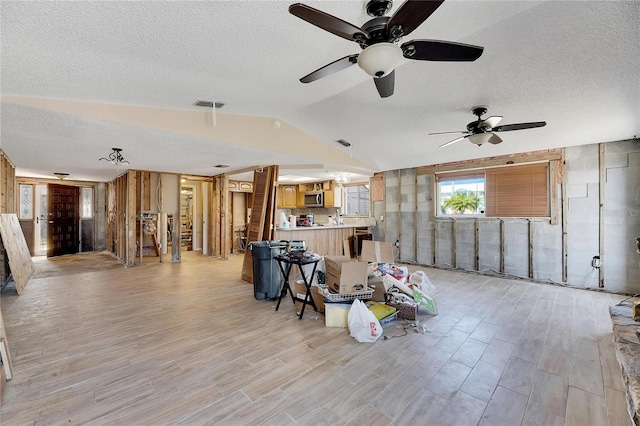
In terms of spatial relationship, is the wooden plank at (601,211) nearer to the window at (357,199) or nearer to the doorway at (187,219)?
the window at (357,199)

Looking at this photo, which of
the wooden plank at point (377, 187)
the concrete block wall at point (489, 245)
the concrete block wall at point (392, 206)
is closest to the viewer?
the concrete block wall at point (489, 245)

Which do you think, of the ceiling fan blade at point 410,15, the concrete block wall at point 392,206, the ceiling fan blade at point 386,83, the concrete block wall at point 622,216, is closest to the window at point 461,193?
the concrete block wall at point 392,206

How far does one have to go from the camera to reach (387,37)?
67.8 inches

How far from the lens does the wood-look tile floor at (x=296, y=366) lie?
5.74ft

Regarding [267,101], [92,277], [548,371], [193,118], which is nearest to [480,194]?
[548,371]

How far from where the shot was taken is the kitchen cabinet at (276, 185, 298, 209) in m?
9.45

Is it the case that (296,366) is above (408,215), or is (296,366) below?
below

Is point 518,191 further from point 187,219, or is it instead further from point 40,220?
point 40,220

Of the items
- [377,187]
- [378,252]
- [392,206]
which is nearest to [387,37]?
[378,252]

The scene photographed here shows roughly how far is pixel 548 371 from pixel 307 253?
263cm

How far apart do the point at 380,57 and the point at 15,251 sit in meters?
6.74

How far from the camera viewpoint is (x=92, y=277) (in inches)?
210

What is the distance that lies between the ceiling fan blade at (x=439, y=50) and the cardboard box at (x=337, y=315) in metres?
2.48

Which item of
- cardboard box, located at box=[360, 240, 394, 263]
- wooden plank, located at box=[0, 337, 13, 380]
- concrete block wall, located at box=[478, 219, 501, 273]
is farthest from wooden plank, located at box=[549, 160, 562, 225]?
wooden plank, located at box=[0, 337, 13, 380]
